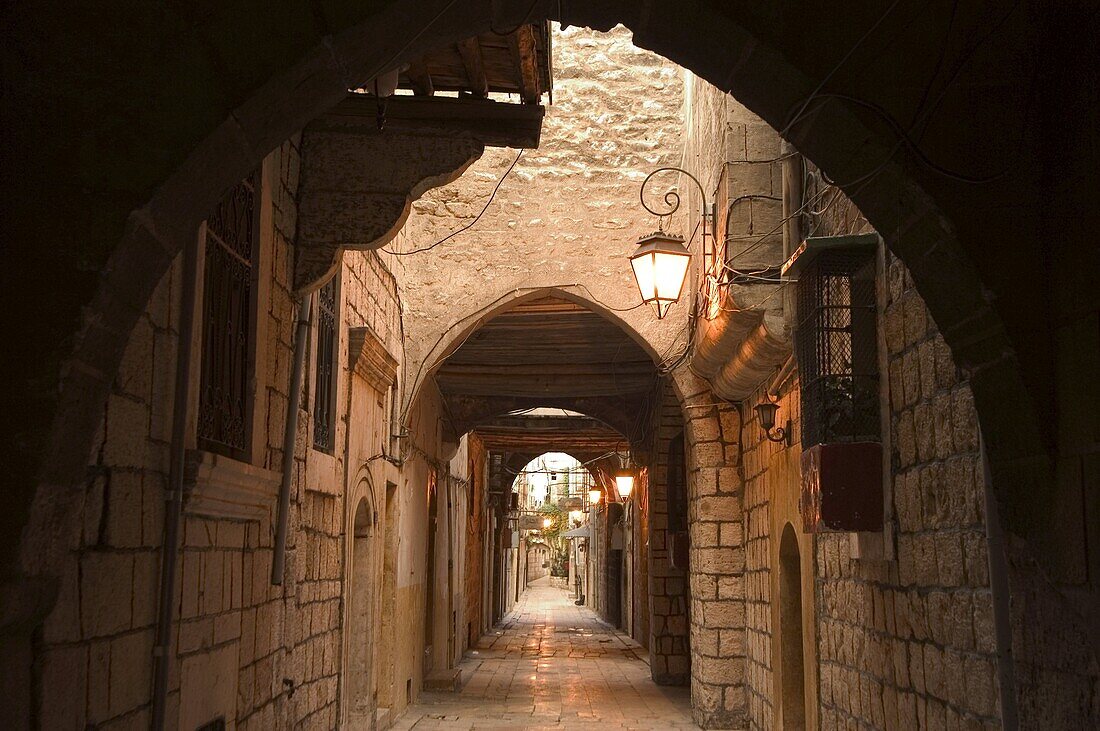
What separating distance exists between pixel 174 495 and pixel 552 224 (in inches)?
288

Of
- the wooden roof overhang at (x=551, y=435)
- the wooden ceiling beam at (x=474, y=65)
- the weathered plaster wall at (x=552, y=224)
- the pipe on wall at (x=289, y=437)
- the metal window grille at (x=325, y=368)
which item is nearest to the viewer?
the wooden ceiling beam at (x=474, y=65)

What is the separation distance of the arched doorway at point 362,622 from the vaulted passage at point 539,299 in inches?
1.3

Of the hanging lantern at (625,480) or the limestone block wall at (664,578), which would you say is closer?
the limestone block wall at (664,578)

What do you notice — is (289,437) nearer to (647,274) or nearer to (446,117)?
(446,117)

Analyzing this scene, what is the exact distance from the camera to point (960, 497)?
13.1ft

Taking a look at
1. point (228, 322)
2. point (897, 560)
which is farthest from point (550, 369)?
point (228, 322)

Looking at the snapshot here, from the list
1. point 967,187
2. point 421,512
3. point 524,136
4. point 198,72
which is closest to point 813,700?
point 524,136

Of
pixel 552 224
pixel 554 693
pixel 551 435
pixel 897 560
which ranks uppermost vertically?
pixel 552 224

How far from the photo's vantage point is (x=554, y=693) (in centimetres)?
1263

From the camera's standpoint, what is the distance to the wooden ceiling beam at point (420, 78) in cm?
511

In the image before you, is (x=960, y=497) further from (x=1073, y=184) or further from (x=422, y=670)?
(x=422, y=670)

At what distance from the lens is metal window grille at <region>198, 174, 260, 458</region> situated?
4.23 meters

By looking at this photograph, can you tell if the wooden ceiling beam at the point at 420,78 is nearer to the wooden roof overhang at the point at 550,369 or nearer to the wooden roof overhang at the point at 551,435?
the wooden roof overhang at the point at 550,369

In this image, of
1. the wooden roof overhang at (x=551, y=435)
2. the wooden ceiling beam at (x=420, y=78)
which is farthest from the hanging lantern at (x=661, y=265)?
the wooden roof overhang at (x=551, y=435)
